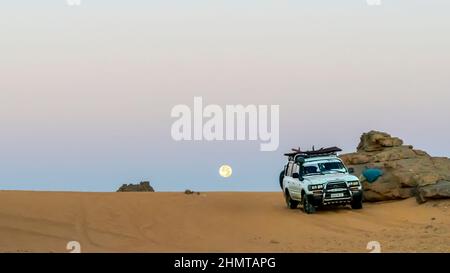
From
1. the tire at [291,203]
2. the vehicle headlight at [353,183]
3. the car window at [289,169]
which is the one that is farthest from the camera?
the car window at [289,169]

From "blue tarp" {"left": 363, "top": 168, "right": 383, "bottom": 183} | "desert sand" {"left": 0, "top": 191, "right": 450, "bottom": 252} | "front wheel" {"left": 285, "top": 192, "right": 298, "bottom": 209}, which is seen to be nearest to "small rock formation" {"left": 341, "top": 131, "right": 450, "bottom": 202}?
"blue tarp" {"left": 363, "top": 168, "right": 383, "bottom": 183}

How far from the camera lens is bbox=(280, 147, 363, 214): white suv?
22266mm

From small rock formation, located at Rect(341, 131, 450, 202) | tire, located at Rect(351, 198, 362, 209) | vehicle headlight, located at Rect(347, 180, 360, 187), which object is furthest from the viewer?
small rock formation, located at Rect(341, 131, 450, 202)

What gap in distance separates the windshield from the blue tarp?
239 centimetres

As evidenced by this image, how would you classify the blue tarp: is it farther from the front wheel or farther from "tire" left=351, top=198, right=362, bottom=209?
the front wheel

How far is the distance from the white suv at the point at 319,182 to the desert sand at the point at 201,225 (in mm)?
495

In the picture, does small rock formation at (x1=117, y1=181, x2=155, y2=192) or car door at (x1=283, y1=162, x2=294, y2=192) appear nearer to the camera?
car door at (x1=283, y1=162, x2=294, y2=192)

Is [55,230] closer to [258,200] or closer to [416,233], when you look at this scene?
[416,233]

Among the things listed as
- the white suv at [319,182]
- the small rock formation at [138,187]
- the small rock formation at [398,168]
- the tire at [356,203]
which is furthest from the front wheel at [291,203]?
the small rock formation at [138,187]

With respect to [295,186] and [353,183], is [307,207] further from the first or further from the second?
[353,183]

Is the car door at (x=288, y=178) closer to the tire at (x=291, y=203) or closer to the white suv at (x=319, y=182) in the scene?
the white suv at (x=319, y=182)

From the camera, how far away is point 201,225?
826 inches

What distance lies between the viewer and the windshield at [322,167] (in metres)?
23.7
